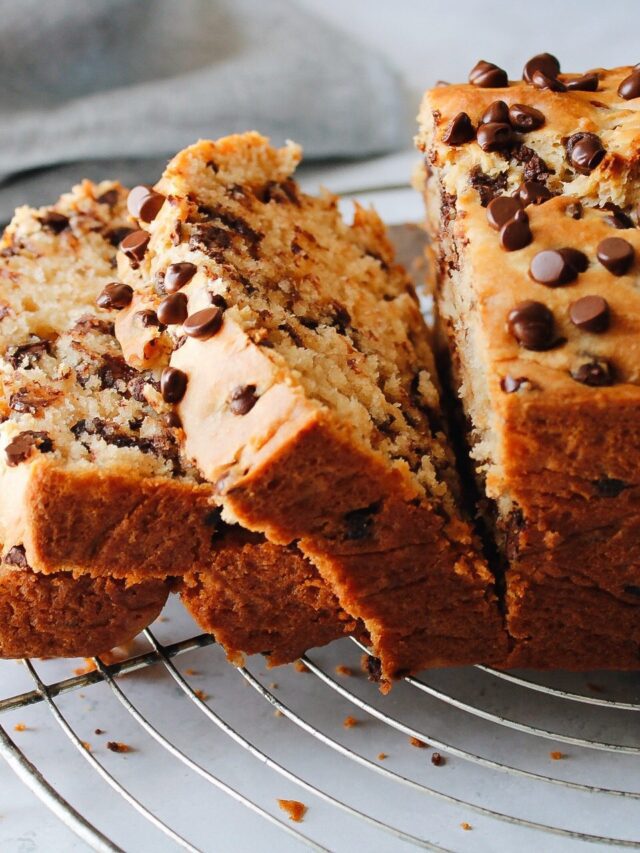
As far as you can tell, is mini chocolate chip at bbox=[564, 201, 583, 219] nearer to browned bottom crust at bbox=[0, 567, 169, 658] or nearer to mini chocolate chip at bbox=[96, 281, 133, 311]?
mini chocolate chip at bbox=[96, 281, 133, 311]

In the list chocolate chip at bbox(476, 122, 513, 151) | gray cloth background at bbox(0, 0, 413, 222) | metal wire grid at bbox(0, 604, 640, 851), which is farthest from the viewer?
gray cloth background at bbox(0, 0, 413, 222)

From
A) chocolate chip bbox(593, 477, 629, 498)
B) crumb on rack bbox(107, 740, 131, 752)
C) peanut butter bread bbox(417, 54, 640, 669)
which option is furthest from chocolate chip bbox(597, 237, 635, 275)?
crumb on rack bbox(107, 740, 131, 752)

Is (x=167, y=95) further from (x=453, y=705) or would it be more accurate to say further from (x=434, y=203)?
(x=453, y=705)

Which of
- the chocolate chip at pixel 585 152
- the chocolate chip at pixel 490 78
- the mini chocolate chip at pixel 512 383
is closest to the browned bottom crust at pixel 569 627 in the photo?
the mini chocolate chip at pixel 512 383

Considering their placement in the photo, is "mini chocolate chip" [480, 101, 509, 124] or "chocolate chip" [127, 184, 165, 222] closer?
"mini chocolate chip" [480, 101, 509, 124]

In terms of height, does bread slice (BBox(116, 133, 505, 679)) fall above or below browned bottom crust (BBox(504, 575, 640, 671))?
above

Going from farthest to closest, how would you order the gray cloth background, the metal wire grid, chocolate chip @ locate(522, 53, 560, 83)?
1. the gray cloth background
2. chocolate chip @ locate(522, 53, 560, 83)
3. the metal wire grid

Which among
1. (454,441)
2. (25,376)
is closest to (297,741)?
(454,441)

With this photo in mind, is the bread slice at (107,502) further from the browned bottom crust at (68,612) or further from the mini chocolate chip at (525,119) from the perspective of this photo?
the mini chocolate chip at (525,119)

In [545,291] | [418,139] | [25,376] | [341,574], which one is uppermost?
[418,139]
